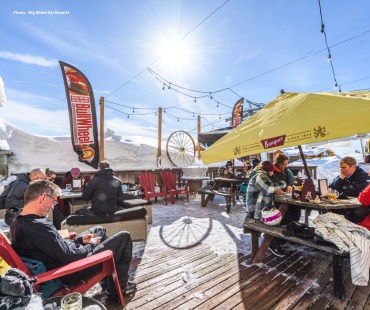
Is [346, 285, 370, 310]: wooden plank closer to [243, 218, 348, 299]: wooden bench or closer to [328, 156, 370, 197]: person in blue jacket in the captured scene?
[243, 218, 348, 299]: wooden bench

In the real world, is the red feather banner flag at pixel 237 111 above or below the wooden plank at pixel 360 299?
above

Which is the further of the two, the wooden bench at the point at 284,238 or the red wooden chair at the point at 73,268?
the wooden bench at the point at 284,238

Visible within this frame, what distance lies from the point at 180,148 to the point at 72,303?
12.3 m

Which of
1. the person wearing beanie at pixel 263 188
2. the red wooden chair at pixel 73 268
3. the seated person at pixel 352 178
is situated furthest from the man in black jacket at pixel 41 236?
the seated person at pixel 352 178

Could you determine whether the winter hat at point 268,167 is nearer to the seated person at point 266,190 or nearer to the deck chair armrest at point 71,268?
the seated person at point 266,190

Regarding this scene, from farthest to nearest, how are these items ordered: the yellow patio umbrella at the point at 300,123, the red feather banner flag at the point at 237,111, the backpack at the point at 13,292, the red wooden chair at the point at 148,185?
the red feather banner flag at the point at 237,111, the red wooden chair at the point at 148,185, the yellow patio umbrella at the point at 300,123, the backpack at the point at 13,292

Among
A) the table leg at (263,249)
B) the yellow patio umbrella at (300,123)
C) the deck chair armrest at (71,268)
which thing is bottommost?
the table leg at (263,249)

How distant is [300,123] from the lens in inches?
84.0

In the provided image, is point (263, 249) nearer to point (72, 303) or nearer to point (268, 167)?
point (268, 167)

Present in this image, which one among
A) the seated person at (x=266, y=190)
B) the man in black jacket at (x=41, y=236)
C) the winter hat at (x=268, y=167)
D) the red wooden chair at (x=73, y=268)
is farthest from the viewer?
the winter hat at (x=268, y=167)

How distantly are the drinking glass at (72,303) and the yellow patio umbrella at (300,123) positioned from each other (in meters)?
2.05

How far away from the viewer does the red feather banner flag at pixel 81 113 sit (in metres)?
8.54

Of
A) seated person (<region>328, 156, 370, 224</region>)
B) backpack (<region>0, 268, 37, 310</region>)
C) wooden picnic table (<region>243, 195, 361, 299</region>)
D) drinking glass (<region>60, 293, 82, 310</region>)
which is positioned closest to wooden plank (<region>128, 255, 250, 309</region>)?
wooden picnic table (<region>243, 195, 361, 299</region>)

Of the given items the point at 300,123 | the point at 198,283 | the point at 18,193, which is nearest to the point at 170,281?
the point at 198,283
